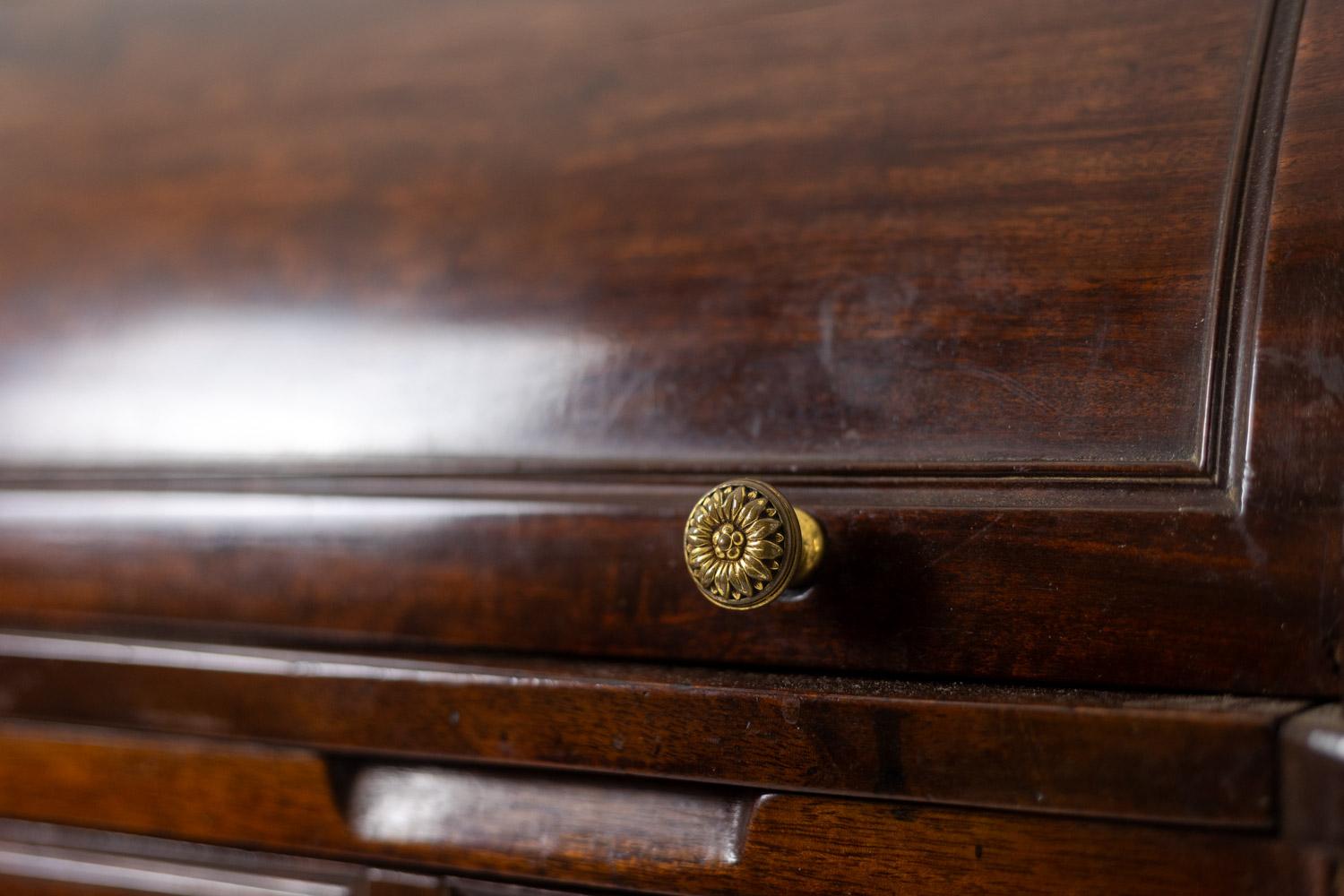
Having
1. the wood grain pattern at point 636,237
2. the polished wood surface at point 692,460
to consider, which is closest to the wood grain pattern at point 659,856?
the polished wood surface at point 692,460

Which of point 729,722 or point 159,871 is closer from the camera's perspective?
point 729,722

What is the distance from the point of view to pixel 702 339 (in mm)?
445

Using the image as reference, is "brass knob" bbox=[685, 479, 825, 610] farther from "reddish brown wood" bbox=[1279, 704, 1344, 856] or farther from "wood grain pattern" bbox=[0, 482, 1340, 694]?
"reddish brown wood" bbox=[1279, 704, 1344, 856]

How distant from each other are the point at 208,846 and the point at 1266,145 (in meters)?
0.52

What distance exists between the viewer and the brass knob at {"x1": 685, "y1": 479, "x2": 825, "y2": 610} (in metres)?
0.36

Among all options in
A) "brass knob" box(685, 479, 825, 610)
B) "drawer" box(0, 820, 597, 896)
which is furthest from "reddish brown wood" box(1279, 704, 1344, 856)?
"drawer" box(0, 820, 597, 896)

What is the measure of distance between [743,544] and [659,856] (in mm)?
128

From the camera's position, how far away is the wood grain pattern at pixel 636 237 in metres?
0.40

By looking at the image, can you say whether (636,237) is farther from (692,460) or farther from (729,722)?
(729,722)

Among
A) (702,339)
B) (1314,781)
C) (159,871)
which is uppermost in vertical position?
(702,339)

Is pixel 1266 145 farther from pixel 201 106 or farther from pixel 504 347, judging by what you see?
pixel 201 106

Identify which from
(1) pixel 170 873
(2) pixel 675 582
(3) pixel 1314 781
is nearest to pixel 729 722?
(2) pixel 675 582

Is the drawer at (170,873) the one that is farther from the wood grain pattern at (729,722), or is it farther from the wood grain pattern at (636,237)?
the wood grain pattern at (636,237)

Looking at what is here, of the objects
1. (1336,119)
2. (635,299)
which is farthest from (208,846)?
(1336,119)
